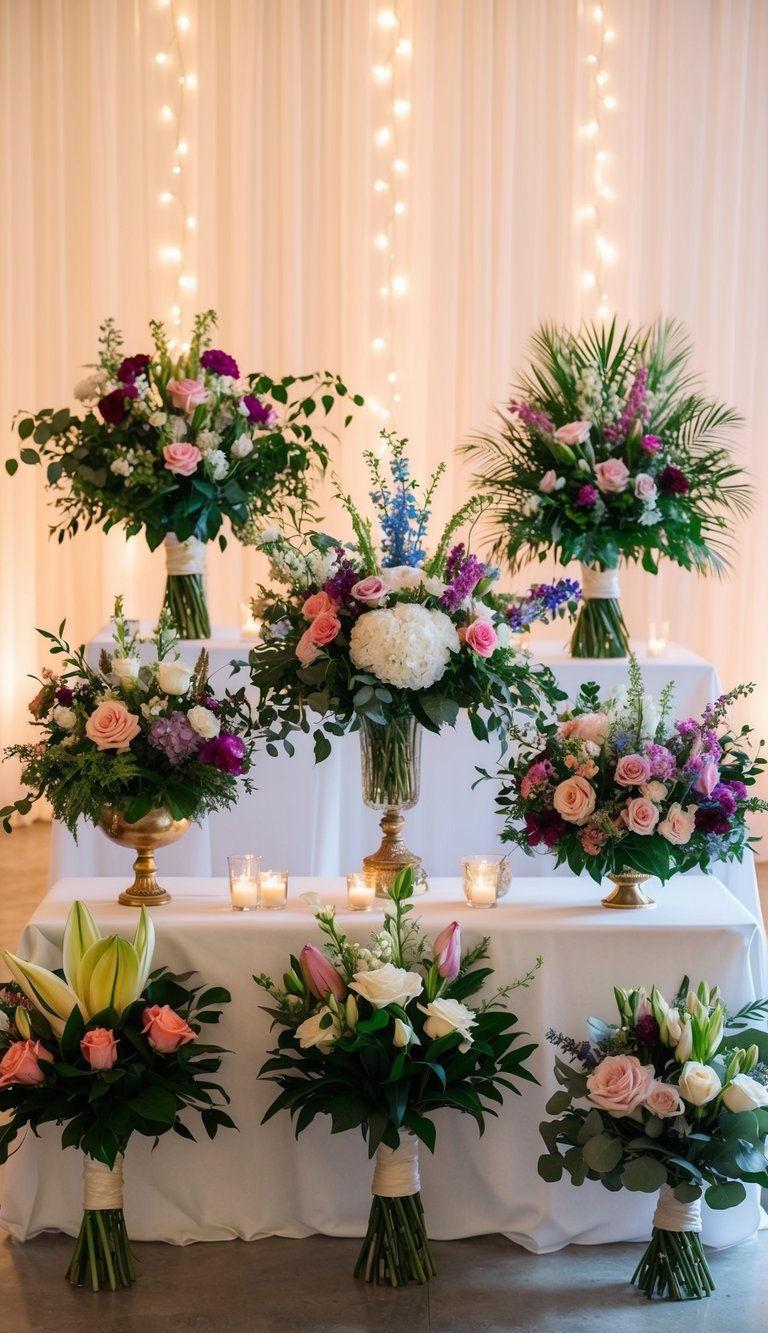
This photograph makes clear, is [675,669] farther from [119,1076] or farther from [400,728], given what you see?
[119,1076]

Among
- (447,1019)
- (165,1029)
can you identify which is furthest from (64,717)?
(447,1019)

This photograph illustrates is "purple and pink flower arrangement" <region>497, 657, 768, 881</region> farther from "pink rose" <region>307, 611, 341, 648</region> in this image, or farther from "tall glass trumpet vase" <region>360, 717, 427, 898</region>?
"pink rose" <region>307, 611, 341, 648</region>

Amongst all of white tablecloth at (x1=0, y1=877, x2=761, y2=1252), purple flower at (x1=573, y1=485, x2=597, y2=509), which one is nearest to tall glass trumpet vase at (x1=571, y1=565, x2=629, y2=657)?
purple flower at (x1=573, y1=485, x2=597, y2=509)

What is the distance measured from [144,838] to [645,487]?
1559mm

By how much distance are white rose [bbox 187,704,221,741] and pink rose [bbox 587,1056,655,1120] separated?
86 centimetres

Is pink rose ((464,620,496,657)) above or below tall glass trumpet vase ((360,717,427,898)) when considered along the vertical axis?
above

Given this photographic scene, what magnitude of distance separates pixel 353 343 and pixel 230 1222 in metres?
3.97

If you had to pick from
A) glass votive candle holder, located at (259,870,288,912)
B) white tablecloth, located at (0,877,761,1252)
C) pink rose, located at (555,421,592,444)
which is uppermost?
pink rose, located at (555,421,592,444)

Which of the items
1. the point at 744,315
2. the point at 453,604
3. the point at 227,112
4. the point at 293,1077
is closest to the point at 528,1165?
the point at 293,1077

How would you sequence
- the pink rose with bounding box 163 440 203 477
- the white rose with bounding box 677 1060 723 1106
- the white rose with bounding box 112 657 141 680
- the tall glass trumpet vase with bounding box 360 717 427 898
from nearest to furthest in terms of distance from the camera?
the white rose with bounding box 677 1060 723 1106, the white rose with bounding box 112 657 141 680, the tall glass trumpet vase with bounding box 360 717 427 898, the pink rose with bounding box 163 440 203 477

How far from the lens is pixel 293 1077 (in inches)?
108

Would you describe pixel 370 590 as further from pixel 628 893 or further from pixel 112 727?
pixel 628 893

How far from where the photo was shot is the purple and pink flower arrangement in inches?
108

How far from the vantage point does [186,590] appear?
13.5 feet
